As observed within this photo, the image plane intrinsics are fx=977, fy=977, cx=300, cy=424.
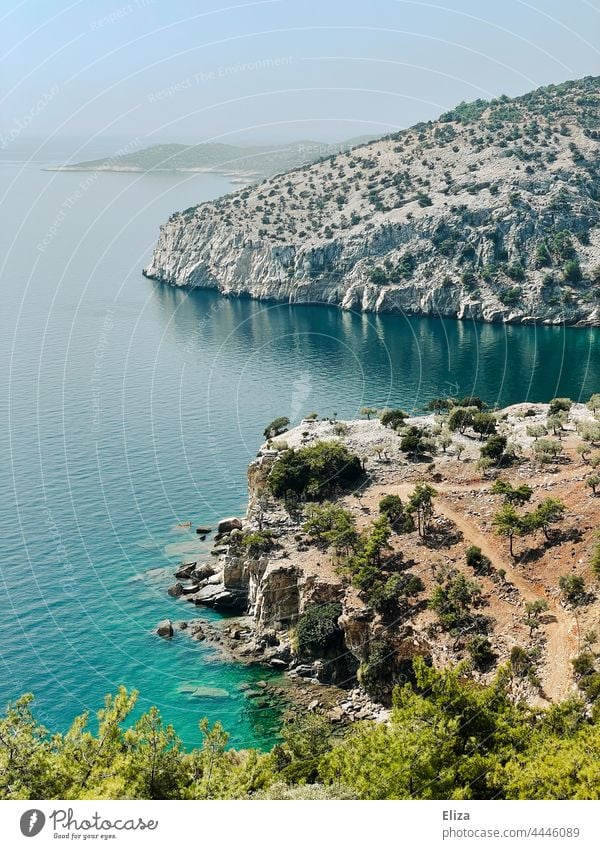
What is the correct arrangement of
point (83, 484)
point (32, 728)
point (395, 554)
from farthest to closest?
point (83, 484) → point (395, 554) → point (32, 728)

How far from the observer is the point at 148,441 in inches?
4988

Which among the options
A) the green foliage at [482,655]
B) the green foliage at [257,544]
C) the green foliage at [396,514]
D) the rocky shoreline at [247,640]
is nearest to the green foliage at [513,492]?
the green foliage at [396,514]

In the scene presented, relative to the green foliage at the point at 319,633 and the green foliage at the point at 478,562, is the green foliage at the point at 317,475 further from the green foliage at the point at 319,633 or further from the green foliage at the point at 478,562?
the green foliage at the point at 478,562

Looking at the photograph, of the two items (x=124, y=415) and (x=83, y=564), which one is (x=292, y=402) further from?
(x=83, y=564)

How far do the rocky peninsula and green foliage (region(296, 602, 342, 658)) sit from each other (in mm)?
113

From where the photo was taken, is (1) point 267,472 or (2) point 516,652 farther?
(1) point 267,472

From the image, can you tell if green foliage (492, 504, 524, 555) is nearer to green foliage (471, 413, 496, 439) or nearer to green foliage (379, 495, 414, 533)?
green foliage (379, 495, 414, 533)

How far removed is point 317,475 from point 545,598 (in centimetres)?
2839

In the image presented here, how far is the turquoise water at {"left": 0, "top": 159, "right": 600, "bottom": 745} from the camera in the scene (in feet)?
260

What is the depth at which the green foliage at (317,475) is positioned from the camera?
9306 centimetres

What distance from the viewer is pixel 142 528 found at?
338 feet

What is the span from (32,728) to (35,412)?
90.9 m
